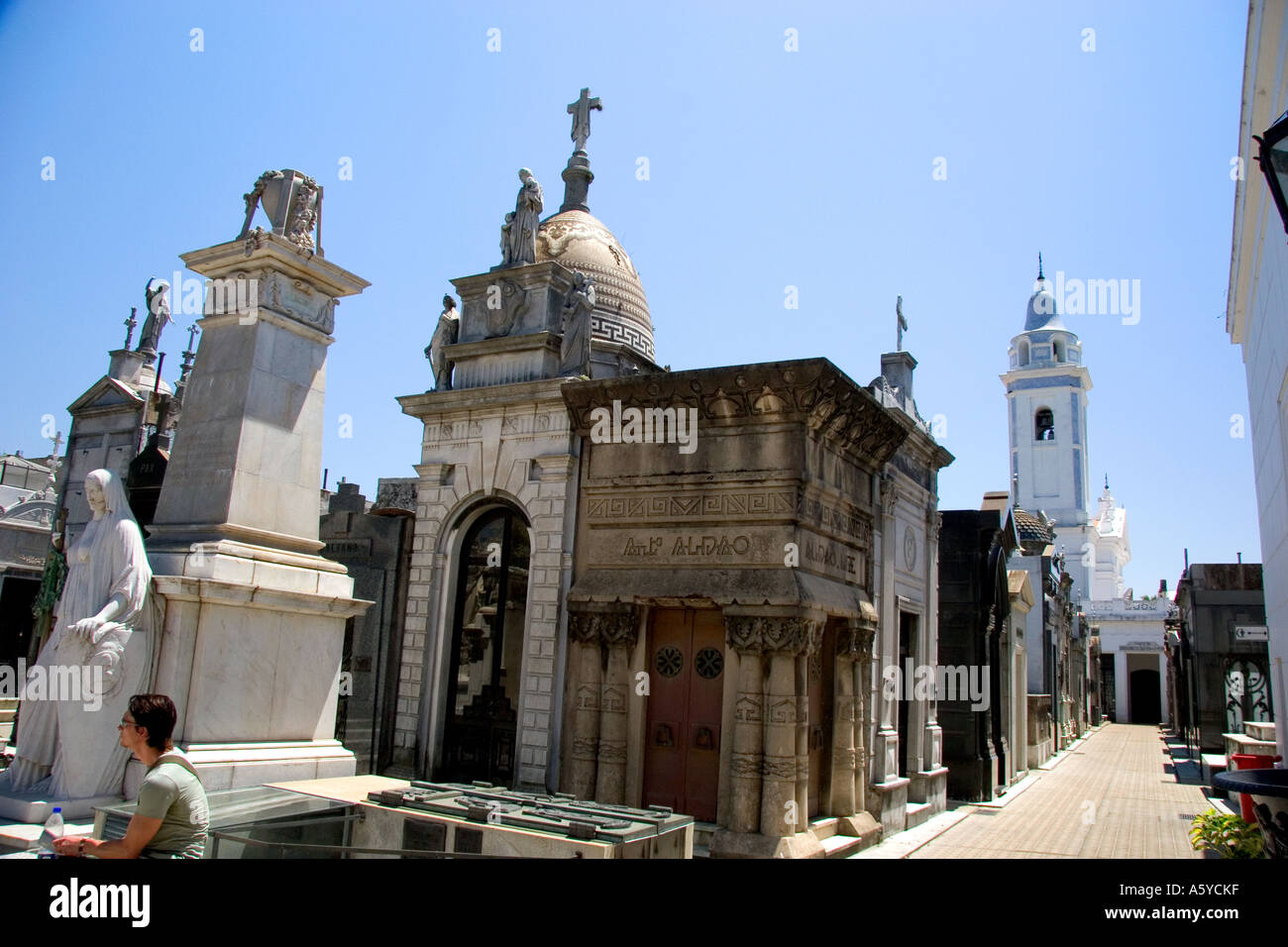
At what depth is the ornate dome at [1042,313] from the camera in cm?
6738

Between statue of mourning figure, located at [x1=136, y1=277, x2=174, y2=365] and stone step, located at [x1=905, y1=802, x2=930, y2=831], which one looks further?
statue of mourning figure, located at [x1=136, y1=277, x2=174, y2=365]

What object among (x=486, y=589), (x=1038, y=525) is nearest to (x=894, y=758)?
(x=486, y=589)

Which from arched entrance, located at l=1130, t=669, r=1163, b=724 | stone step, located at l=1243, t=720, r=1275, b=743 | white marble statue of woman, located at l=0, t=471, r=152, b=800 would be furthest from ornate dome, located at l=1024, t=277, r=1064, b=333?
white marble statue of woman, located at l=0, t=471, r=152, b=800

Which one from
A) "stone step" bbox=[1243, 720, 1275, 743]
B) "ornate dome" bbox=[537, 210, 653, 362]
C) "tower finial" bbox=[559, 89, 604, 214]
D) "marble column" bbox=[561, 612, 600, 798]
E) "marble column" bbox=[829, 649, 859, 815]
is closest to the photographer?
"marble column" bbox=[561, 612, 600, 798]

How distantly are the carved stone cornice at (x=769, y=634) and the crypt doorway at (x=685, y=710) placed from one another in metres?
0.69

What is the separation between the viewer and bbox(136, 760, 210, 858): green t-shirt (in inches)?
162

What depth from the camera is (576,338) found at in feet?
42.1

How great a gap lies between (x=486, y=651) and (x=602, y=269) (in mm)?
8833

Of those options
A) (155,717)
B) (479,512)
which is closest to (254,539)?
(155,717)

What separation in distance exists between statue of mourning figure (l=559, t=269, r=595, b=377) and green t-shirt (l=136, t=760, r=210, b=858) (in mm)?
8999

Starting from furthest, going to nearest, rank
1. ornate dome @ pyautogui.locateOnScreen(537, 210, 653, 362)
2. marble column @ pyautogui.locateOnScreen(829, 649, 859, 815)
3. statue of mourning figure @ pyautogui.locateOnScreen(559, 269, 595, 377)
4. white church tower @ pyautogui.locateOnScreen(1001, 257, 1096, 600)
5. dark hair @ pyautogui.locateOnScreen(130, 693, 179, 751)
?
white church tower @ pyautogui.locateOnScreen(1001, 257, 1096, 600)
ornate dome @ pyautogui.locateOnScreen(537, 210, 653, 362)
statue of mourning figure @ pyautogui.locateOnScreen(559, 269, 595, 377)
marble column @ pyautogui.locateOnScreen(829, 649, 859, 815)
dark hair @ pyautogui.locateOnScreen(130, 693, 179, 751)

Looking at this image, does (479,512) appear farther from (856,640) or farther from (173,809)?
(173,809)

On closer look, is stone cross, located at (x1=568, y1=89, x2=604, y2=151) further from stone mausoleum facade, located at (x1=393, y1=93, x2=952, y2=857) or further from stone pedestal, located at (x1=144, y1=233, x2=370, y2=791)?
stone pedestal, located at (x1=144, y1=233, x2=370, y2=791)
